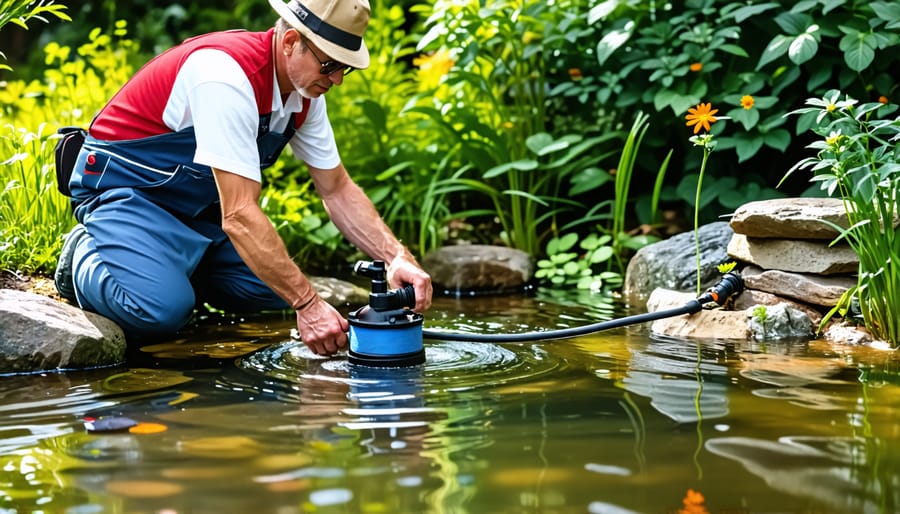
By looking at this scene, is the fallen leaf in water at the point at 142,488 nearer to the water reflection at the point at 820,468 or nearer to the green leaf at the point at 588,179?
the water reflection at the point at 820,468

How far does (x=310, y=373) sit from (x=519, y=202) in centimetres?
242

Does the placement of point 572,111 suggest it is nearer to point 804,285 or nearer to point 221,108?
point 804,285

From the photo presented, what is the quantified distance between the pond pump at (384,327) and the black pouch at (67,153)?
130cm

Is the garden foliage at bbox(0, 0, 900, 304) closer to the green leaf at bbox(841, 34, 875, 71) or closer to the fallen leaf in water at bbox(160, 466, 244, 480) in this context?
the green leaf at bbox(841, 34, 875, 71)

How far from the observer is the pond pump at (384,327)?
3.10 meters

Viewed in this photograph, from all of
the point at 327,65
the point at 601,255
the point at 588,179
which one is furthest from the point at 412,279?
the point at 588,179

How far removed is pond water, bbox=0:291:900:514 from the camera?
6.78ft

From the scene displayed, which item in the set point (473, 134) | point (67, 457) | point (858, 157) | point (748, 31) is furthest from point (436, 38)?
point (67, 457)

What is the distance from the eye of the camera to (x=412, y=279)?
11.0 feet

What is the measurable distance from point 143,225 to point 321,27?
98 centimetres

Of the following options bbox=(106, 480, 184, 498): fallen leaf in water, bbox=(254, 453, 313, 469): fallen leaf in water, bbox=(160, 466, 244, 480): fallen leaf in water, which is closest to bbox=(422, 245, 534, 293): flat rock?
bbox=(254, 453, 313, 469): fallen leaf in water

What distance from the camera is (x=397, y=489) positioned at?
82.9 inches

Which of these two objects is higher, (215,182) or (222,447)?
(215,182)

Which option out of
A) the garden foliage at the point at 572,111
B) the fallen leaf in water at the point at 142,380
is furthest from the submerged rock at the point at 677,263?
the fallen leaf in water at the point at 142,380
